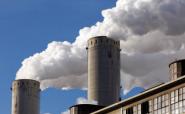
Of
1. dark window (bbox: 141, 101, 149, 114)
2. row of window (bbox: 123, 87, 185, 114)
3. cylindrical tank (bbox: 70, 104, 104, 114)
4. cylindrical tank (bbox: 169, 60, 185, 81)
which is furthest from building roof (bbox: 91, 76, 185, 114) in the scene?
cylindrical tank (bbox: 70, 104, 104, 114)

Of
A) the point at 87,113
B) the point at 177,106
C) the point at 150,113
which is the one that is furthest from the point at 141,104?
the point at 87,113

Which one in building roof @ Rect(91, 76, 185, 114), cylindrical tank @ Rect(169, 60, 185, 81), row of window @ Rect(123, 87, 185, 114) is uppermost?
cylindrical tank @ Rect(169, 60, 185, 81)

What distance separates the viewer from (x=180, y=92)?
261ft

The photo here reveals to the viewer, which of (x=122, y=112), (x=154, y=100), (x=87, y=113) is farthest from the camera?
(x=87, y=113)

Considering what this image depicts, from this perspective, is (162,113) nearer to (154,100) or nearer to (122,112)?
(154,100)

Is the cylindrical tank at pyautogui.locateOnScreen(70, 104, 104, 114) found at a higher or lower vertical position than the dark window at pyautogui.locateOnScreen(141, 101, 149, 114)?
higher

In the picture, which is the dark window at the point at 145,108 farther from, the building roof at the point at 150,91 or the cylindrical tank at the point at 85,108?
the cylindrical tank at the point at 85,108

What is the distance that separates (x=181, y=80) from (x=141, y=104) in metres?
9.39

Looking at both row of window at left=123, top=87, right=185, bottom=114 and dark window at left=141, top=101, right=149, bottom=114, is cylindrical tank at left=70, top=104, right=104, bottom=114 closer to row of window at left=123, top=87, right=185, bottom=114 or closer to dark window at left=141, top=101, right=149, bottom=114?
row of window at left=123, top=87, right=185, bottom=114

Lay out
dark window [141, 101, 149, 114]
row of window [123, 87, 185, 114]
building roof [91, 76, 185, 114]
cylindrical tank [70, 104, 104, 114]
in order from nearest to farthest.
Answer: row of window [123, 87, 185, 114], building roof [91, 76, 185, 114], dark window [141, 101, 149, 114], cylindrical tank [70, 104, 104, 114]

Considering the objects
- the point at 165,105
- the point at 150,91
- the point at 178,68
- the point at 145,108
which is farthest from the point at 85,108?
the point at 165,105

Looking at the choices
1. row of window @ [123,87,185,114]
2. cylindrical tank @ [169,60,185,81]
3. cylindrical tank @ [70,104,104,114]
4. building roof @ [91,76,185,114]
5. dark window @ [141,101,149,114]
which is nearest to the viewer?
row of window @ [123,87,185,114]

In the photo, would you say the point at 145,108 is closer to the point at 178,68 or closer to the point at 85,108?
the point at 178,68

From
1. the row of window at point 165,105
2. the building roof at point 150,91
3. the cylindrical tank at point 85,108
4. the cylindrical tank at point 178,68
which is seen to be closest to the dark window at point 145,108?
the row of window at point 165,105
